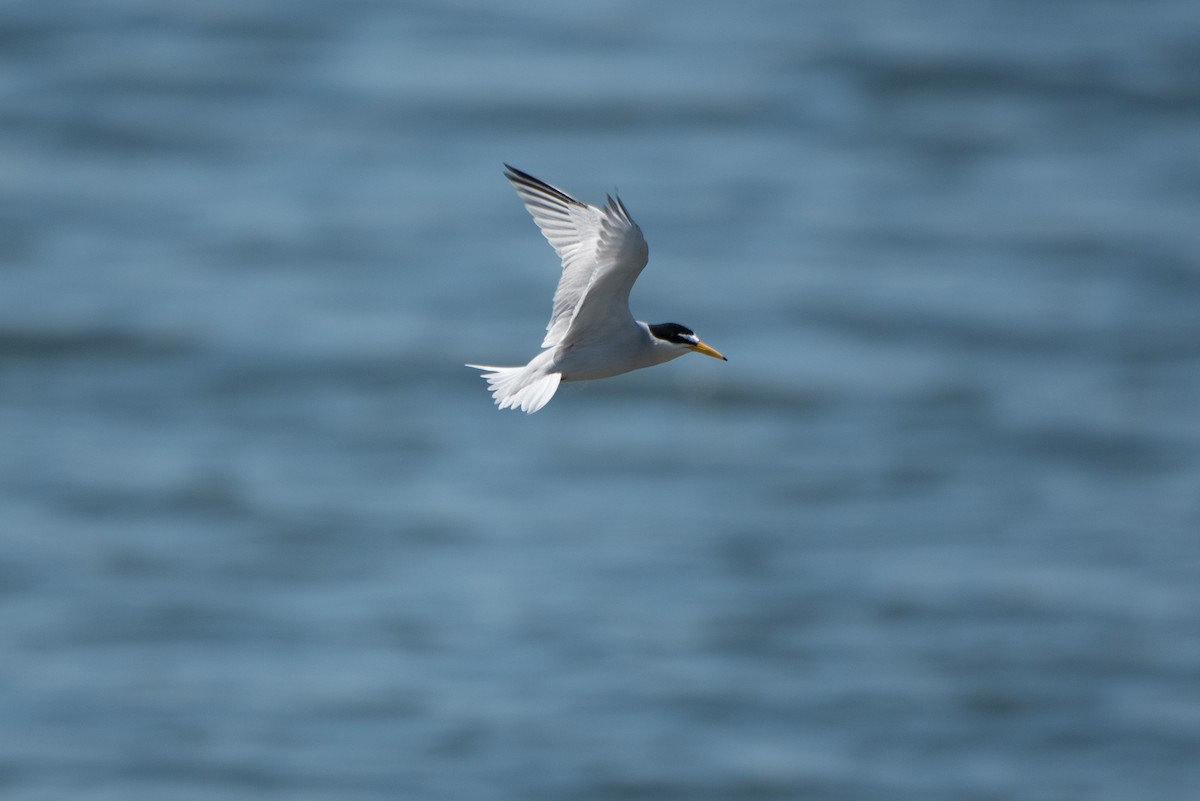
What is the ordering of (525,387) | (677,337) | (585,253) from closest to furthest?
(525,387), (677,337), (585,253)

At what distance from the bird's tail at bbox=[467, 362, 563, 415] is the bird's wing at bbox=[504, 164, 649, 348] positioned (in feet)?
0.86

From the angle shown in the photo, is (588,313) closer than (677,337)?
Yes

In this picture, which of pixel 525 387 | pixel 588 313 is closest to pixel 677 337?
pixel 588 313

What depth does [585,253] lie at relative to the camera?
1022 cm

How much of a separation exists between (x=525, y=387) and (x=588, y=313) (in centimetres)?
52

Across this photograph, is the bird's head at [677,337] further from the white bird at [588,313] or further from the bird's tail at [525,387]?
the bird's tail at [525,387]

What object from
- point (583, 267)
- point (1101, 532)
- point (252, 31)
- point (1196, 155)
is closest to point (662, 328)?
point (583, 267)

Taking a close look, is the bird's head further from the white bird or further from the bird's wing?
the bird's wing

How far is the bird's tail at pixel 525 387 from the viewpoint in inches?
348

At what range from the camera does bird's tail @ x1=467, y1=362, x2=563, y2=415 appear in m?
8.83

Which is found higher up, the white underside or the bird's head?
the bird's head

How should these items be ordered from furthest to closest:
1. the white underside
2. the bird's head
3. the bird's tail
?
the bird's head → the white underside → the bird's tail

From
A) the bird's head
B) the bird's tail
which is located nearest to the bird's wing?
the bird's tail

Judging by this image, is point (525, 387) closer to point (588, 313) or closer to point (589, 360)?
point (589, 360)
